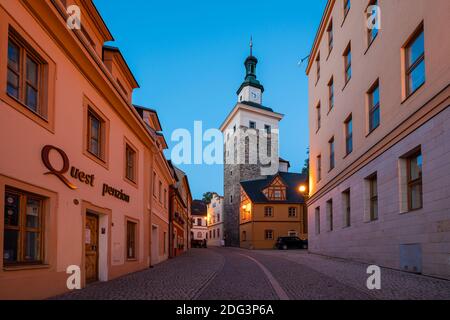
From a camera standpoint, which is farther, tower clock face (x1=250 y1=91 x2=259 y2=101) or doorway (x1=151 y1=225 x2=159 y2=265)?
tower clock face (x1=250 y1=91 x2=259 y2=101)

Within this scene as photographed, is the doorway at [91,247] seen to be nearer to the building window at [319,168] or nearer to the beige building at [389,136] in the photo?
the beige building at [389,136]

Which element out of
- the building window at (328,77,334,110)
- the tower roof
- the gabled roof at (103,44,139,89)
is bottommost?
the gabled roof at (103,44,139,89)

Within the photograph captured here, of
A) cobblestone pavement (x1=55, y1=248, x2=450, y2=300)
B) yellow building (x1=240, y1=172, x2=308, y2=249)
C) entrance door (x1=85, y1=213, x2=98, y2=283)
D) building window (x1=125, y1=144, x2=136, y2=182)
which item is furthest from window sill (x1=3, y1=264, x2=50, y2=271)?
yellow building (x1=240, y1=172, x2=308, y2=249)

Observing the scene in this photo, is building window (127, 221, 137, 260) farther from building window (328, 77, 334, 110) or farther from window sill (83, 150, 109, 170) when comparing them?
building window (328, 77, 334, 110)

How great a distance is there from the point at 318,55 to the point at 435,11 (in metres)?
17.5

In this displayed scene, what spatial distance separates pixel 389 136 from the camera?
14.5 m

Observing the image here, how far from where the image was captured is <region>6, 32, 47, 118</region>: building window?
7.75 m

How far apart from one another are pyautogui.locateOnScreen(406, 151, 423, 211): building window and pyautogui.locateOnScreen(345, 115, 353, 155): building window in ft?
22.0

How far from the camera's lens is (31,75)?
8.50m

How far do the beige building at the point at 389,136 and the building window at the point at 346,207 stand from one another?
0.16 feet

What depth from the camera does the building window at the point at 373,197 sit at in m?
16.8

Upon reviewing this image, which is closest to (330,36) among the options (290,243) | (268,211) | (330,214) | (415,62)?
(330,214)

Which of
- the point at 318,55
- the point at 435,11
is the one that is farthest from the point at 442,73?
the point at 318,55
